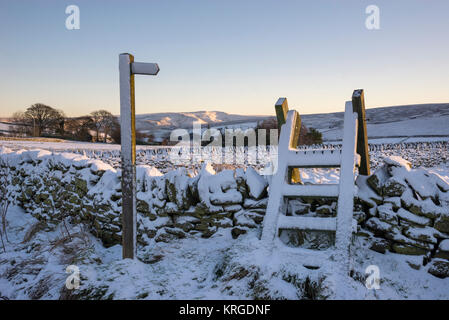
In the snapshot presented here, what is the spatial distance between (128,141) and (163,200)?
3.61 ft

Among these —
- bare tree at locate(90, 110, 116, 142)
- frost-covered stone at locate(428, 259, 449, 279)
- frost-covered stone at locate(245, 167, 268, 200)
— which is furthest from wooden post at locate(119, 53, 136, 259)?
bare tree at locate(90, 110, 116, 142)

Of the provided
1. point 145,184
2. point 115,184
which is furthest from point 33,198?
point 145,184

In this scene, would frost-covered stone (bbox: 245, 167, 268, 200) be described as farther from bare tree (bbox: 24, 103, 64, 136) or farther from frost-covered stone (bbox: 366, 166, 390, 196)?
bare tree (bbox: 24, 103, 64, 136)

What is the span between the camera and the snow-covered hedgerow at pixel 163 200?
12.4 ft

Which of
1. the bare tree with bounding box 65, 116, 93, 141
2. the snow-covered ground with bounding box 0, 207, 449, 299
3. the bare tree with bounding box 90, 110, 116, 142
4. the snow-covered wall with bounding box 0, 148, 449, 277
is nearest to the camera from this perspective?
the snow-covered ground with bounding box 0, 207, 449, 299

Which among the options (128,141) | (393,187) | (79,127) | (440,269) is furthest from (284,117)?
(79,127)

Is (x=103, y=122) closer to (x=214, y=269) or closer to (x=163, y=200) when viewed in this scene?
(x=163, y=200)

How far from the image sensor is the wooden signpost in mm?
3305

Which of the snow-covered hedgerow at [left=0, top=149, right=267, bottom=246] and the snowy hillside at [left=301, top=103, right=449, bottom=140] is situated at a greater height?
the snowy hillside at [left=301, top=103, right=449, bottom=140]

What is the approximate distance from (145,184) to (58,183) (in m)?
2.46

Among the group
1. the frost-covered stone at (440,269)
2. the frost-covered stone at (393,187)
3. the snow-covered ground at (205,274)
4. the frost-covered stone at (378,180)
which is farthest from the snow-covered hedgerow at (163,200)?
the frost-covered stone at (440,269)

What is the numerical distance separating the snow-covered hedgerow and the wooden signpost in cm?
63

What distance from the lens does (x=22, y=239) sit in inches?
200
